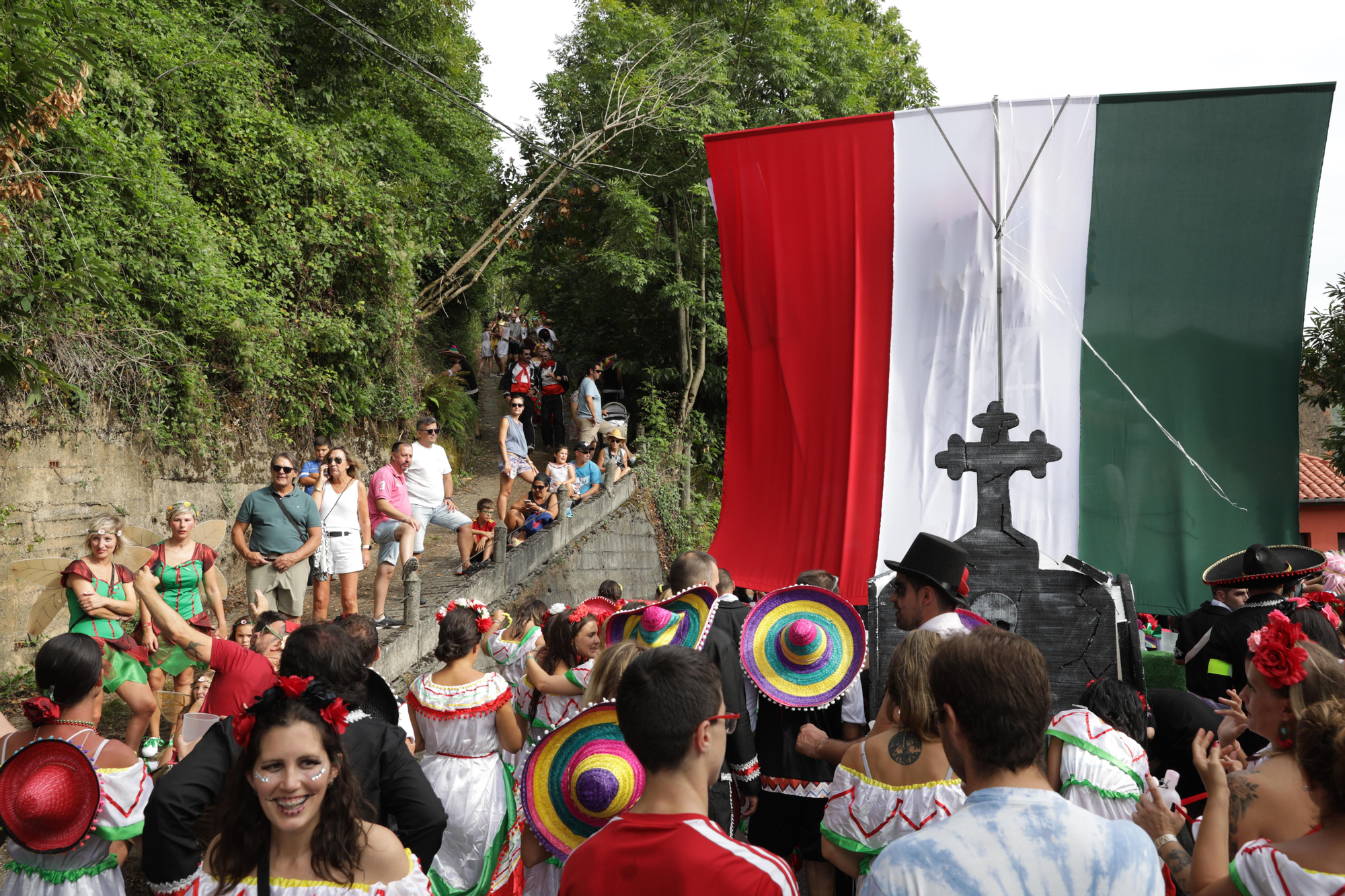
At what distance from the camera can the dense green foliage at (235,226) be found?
28.2 feet

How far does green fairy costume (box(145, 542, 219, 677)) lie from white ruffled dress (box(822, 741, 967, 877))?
4249 millimetres

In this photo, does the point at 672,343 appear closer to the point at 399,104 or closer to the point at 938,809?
the point at 399,104

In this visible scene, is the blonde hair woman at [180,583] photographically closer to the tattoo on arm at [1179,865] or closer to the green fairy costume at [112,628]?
the green fairy costume at [112,628]

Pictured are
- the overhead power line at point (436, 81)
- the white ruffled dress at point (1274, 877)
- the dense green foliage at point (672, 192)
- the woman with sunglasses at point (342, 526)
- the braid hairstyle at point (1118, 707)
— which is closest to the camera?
the white ruffled dress at point (1274, 877)

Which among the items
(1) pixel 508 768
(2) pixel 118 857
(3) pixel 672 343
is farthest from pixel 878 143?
(3) pixel 672 343

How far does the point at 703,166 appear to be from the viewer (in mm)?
16828

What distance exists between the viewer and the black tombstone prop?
397 centimetres

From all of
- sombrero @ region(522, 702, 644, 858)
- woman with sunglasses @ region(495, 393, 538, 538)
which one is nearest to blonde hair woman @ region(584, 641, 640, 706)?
sombrero @ region(522, 702, 644, 858)

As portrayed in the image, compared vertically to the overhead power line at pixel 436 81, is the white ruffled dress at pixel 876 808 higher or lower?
lower

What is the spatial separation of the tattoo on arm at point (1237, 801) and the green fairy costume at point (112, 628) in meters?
4.86

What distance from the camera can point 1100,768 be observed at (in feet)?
8.39

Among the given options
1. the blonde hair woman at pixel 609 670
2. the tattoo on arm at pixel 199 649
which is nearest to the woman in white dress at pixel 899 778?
the blonde hair woman at pixel 609 670

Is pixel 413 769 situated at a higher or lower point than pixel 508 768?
higher

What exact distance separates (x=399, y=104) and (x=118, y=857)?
16.8m
